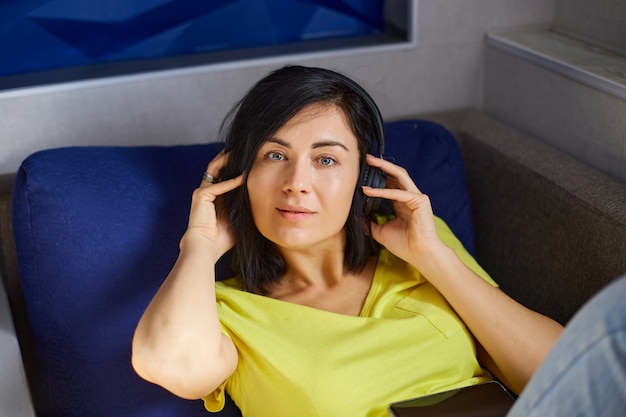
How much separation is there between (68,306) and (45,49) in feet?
2.10

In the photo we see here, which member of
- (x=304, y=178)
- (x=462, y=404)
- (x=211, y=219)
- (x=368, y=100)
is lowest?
(x=462, y=404)

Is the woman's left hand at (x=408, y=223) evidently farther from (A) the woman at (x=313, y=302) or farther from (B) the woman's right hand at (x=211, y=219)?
(B) the woman's right hand at (x=211, y=219)

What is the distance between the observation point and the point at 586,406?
990mm

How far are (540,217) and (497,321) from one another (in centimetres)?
44

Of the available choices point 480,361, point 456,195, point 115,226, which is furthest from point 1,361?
point 456,195

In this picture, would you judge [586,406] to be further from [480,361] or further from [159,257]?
[159,257]

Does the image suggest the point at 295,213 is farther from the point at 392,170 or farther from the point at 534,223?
the point at 534,223

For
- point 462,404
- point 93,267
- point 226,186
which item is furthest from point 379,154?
point 93,267

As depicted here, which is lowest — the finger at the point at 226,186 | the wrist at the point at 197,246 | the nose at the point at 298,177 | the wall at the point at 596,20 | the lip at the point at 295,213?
the wrist at the point at 197,246

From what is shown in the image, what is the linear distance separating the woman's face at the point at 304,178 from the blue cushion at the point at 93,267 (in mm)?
271

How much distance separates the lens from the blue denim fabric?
0.94 m

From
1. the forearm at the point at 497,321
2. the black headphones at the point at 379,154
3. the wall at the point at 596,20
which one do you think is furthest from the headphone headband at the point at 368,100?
the wall at the point at 596,20

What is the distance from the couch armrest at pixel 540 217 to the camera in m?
1.66

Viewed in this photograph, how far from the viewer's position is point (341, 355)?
143cm
